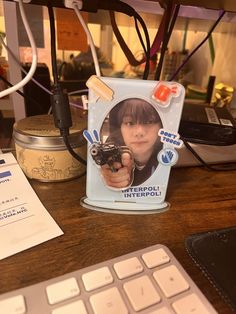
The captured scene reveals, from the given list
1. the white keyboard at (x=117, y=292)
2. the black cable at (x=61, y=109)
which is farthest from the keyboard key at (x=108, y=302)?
the black cable at (x=61, y=109)

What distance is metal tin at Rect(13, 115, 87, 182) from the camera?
0.44 metres

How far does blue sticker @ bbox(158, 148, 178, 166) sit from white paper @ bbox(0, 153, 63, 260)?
17 centimetres

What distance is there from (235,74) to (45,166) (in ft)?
2.85

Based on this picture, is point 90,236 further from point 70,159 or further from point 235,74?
point 235,74

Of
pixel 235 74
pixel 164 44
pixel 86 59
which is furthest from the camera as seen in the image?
pixel 86 59

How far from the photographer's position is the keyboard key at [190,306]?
27 centimetres

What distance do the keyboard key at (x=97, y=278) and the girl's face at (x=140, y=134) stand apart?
0.56 feet

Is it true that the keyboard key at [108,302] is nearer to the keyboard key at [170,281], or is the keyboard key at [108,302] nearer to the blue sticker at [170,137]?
the keyboard key at [170,281]

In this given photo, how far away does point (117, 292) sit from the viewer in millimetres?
283

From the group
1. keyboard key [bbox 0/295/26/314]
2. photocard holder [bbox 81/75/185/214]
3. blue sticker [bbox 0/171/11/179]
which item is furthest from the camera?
blue sticker [bbox 0/171/11/179]

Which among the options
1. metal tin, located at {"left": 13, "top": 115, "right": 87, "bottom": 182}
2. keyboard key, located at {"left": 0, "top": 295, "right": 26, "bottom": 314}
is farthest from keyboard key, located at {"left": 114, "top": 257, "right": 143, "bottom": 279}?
metal tin, located at {"left": 13, "top": 115, "right": 87, "bottom": 182}

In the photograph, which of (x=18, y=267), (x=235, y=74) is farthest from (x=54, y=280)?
(x=235, y=74)

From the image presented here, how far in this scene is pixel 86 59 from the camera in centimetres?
131

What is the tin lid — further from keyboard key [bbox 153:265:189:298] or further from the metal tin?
keyboard key [bbox 153:265:189:298]
